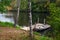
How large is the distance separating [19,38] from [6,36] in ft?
4.09

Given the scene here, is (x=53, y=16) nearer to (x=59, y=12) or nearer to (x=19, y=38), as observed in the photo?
(x=59, y=12)

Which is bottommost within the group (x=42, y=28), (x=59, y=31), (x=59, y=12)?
(x=42, y=28)

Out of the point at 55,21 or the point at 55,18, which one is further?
the point at 55,18

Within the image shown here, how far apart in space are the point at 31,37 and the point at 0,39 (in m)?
1.94

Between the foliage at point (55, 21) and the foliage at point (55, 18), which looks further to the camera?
the foliage at point (55, 18)

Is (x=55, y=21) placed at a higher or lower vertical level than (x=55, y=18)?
lower

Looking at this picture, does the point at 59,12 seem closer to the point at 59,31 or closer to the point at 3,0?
the point at 59,31

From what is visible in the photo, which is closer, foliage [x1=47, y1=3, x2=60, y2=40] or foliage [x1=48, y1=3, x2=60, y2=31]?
foliage [x1=47, y1=3, x2=60, y2=40]

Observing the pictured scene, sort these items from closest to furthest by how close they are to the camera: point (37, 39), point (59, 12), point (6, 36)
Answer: point (59, 12), point (37, 39), point (6, 36)

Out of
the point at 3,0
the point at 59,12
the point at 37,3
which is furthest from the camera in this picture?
the point at 37,3

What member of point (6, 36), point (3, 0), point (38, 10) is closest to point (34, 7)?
point (38, 10)

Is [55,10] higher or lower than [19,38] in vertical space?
higher

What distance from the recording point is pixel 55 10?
45.6 ft

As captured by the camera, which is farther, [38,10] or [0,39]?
[38,10]
